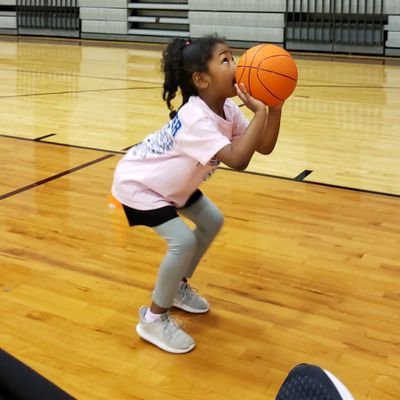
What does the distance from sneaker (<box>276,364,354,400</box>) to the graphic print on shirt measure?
119 centimetres

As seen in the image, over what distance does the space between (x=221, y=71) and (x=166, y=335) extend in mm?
853

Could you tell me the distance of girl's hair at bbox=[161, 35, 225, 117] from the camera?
2.00 metres

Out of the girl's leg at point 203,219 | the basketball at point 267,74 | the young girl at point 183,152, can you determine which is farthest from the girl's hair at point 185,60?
the girl's leg at point 203,219

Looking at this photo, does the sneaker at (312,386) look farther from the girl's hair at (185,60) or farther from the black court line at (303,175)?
the black court line at (303,175)

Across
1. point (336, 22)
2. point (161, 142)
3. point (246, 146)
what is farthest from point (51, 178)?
point (336, 22)

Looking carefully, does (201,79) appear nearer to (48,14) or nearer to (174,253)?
(174,253)

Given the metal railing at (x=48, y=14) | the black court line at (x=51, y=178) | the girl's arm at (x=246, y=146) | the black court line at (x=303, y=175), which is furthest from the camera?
the metal railing at (x=48, y=14)

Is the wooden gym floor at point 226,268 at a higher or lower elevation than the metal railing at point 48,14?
lower

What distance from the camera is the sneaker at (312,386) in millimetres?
897

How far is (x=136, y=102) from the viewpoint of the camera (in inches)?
269

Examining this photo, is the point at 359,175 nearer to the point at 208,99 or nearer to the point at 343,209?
the point at 343,209

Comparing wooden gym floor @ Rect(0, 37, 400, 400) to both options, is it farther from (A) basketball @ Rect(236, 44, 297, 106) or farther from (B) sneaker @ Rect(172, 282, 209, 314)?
(A) basketball @ Rect(236, 44, 297, 106)

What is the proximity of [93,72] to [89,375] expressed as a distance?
25.2 feet

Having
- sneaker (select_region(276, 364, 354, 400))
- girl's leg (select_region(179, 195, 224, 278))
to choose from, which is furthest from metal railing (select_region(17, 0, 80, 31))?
sneaker (select_region(276, 364, 354, 400))
